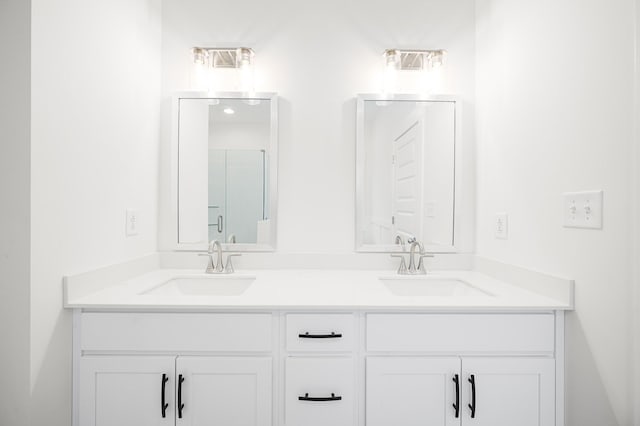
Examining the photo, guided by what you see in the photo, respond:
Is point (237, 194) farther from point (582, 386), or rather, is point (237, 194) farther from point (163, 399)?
point (582, 386)

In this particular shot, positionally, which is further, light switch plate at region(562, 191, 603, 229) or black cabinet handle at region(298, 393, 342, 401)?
black cabinet handle at region(298, 393, 342, 401)

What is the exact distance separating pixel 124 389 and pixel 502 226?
64.4 inches

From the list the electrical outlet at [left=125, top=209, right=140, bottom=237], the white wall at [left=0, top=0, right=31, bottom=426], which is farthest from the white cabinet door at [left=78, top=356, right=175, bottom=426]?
the electrical outlet at [left=125, top=209, right=140, bottom=237]

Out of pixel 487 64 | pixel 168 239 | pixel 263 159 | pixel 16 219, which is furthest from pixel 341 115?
pixel 16 219

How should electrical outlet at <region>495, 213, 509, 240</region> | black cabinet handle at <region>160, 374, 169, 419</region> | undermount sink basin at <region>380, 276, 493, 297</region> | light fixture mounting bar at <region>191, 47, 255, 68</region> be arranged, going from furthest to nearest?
light fixture mounting bar at <region>191, 47, 255, 68</region> < undermount sink basin at <region>380, 276, 493, 297</region> < electrical outlet at <region>495, 213, 509, 240</region> < black cabinet handle at <region>160, 374, 169, 419</region>

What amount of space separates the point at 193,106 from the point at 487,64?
4.90ft

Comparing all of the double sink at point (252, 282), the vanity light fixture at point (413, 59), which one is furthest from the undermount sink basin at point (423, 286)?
the vanity light fixture at point (413, 59)

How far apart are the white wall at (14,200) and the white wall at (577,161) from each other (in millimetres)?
1705

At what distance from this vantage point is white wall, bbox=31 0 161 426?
106cm

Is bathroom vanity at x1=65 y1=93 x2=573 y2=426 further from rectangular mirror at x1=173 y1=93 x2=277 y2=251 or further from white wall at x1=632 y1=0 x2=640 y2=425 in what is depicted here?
rectangular mirror at x1=173 y1=93 x2=277 y2=251

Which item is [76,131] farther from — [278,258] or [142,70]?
[278,258]

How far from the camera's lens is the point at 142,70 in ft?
5.41

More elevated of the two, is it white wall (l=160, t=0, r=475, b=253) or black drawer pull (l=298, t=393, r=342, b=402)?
white wall (l=160, t=0, r=475, b=253)

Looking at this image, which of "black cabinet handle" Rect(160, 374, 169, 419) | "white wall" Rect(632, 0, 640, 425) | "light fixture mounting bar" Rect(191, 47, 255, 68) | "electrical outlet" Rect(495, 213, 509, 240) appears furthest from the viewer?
"light fixture mounting bar" Rect(191, 47, 255, 68)
